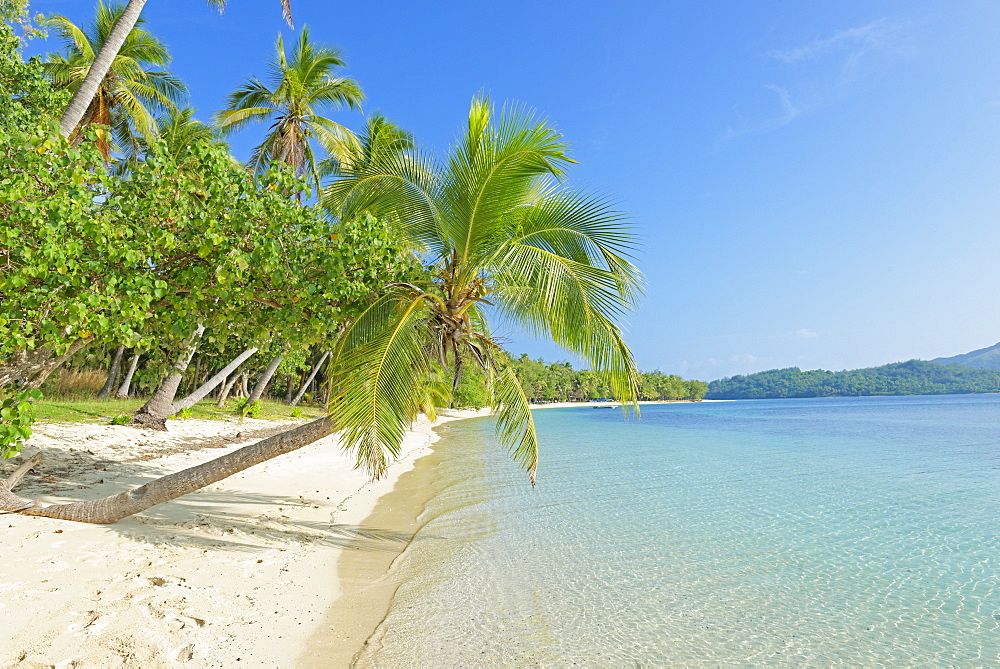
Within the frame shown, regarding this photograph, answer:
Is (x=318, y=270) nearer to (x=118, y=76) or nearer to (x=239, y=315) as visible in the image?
(x=239, y=315)

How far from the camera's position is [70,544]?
4.69 metres

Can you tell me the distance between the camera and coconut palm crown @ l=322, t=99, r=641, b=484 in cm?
542

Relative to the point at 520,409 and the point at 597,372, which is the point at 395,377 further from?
the point at 597,372

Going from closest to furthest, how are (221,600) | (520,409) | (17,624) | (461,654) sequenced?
(17,624) → (461,654) → (221,600) → (520,409)

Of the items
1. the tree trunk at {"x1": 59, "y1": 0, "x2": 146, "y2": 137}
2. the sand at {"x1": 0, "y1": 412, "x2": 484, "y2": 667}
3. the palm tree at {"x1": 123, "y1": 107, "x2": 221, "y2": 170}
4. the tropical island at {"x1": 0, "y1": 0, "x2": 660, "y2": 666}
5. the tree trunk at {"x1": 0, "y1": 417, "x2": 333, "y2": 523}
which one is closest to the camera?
the sand at {"x1": 0, "y1": 412, "x2": 484, "y2": 667}

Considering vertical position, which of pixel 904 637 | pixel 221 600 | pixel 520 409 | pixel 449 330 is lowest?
pixel 904 637

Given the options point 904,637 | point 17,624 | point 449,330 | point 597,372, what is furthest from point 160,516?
point 904,637

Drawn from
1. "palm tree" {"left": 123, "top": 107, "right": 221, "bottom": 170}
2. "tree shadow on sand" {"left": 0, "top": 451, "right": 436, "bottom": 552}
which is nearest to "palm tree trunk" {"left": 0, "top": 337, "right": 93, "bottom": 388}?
"tree shadow on sand" {"left": 0, "top": 451, "right": 436, "bottom": 552}

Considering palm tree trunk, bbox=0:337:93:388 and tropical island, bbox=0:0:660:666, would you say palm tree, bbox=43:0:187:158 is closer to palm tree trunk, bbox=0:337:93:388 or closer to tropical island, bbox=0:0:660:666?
tropical island, bbox=0:0:660:666

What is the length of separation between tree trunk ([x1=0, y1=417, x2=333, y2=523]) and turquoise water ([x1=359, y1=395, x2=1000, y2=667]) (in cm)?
181

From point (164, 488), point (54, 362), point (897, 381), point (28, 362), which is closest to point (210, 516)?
point (164, 488)

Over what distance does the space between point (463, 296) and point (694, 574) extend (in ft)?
13.6

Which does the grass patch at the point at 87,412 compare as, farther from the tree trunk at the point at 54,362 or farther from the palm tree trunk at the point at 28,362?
the palm tree trunk at the point at 28,362

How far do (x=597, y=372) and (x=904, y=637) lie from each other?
360cm
